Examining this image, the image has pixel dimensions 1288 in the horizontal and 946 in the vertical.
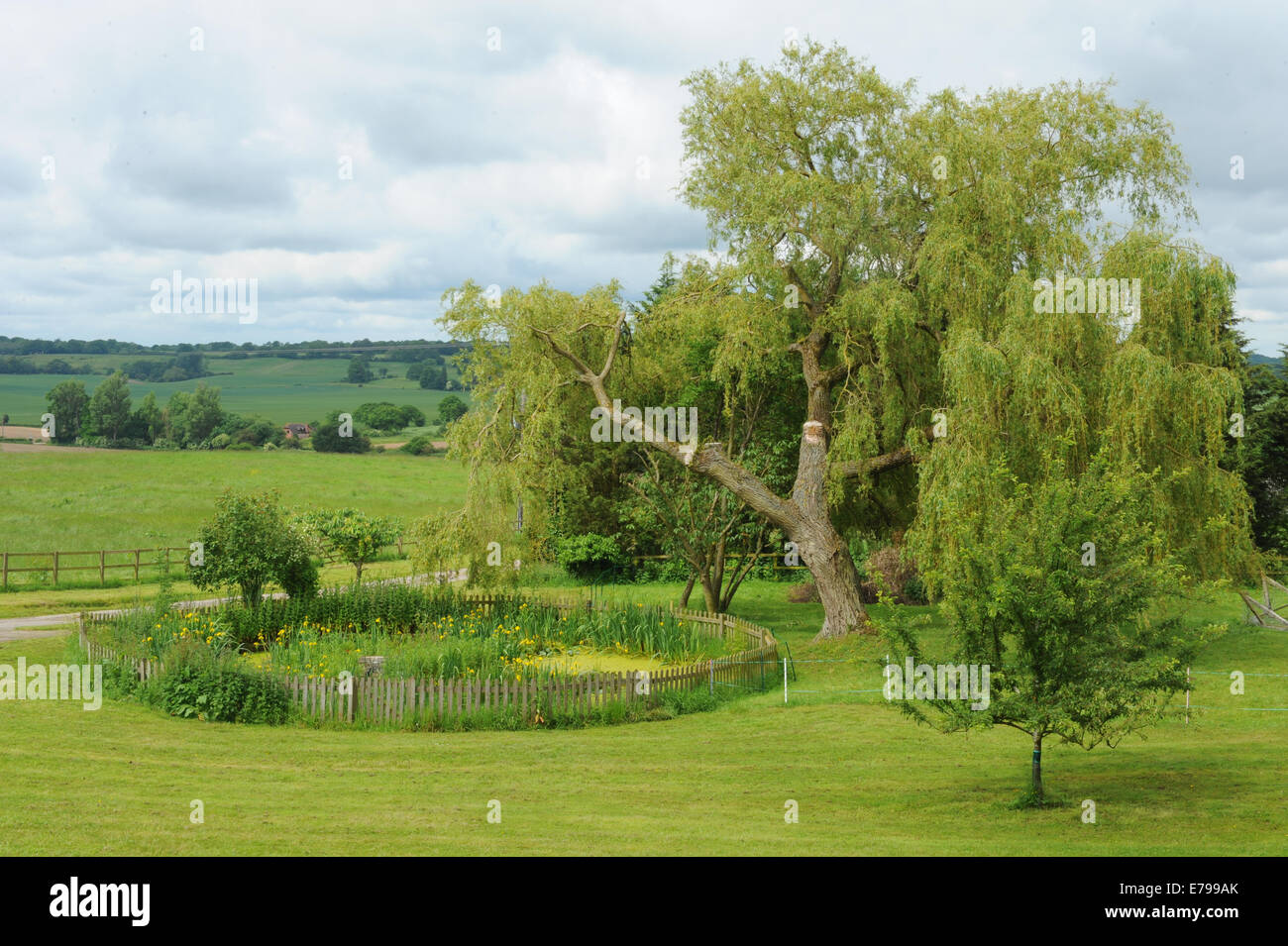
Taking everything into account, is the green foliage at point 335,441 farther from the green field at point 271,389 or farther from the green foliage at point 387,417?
the green field at point 271,389

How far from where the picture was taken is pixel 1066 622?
1333 centimetres

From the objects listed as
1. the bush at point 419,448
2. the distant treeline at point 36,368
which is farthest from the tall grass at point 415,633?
the distant treeline at point 36,368

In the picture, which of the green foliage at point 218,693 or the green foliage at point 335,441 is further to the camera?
the green foliage at point 335,441

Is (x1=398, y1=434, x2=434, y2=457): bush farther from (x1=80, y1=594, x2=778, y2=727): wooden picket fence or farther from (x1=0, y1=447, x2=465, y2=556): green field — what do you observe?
(x1=80, y1=594, x2=778, y2=727): wooden picket fence

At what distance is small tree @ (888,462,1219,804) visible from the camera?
42.7ft

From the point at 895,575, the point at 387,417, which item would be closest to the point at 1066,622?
the point at 895,575

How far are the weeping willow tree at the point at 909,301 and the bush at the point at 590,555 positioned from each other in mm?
12213

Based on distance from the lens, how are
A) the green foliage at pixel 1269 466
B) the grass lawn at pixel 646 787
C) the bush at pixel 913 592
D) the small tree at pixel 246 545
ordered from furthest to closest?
the green foliage at pixel 1269 466
the bush at pixel 913 592
the small tree at pixel 246 545
the grass lawn at pixel 646 787

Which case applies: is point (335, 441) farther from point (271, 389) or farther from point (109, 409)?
point (271, 389)

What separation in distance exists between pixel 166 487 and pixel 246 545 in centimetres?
5417

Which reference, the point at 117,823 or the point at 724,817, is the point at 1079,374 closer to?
the point at 724,817

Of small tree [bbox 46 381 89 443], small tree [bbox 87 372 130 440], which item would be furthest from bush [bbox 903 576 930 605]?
small tree [bbox 46 381 89 443]

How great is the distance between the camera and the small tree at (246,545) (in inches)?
1002
